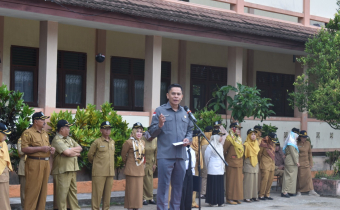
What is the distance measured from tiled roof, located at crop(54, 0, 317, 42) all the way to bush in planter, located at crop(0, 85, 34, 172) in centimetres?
218

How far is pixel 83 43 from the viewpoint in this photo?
14602 mm

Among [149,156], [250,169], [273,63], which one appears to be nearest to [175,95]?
[149,156]

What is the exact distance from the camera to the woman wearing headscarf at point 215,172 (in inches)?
470

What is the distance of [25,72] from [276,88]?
915 cm

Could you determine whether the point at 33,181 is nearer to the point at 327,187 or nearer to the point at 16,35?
the point at 16,35

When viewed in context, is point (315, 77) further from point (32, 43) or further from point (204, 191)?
point (32, 43)

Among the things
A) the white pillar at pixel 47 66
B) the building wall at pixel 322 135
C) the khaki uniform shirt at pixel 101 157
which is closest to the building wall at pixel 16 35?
the white pillar at pixel 47 66

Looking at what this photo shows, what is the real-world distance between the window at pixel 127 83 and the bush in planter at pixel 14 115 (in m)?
4.58

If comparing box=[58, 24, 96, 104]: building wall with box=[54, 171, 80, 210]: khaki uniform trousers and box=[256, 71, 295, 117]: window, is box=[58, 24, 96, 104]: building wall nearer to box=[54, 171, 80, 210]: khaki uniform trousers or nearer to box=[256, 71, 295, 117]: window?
box=[54, 171, 80, 210]: khaki uniform trousers

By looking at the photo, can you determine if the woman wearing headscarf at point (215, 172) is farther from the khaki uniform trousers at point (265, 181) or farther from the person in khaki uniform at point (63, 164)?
the person in khaki uniform at point (63, 164)

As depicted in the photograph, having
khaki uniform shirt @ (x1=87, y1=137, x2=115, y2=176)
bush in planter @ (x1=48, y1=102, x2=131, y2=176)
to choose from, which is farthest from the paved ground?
bush in planter @ (x1=48, y1=102, x2=131, y2=176)

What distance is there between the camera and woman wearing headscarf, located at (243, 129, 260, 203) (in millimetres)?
12984

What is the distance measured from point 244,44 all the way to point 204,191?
176 inches

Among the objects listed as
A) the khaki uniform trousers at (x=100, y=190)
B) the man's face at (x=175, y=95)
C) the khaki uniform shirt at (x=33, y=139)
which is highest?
the man's face at (x=175, y=95)
